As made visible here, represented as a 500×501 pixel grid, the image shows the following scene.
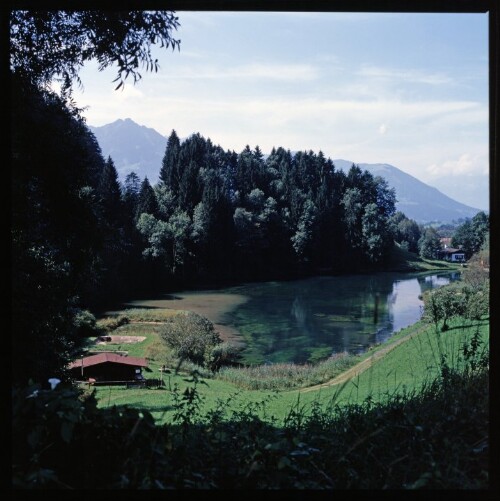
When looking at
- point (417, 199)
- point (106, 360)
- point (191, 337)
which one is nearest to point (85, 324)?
point (106, 360)

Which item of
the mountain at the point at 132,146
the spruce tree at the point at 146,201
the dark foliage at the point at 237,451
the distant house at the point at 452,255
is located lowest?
the dark foliage at the point at 237,451

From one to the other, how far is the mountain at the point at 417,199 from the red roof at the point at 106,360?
2.04 metres

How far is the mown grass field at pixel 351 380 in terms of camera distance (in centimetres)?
390

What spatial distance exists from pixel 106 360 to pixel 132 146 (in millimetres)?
1507

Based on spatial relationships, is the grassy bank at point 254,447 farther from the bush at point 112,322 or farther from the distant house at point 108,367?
the bush at point 112,322

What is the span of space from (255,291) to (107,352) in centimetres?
118

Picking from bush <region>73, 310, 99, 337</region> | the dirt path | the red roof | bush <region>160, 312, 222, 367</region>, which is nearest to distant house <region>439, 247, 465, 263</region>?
the dirt path

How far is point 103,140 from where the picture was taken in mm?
4094

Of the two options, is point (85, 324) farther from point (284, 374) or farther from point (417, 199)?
point (417, 199)

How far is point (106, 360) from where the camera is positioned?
13.2ft

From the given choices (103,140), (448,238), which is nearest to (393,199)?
(448,238)

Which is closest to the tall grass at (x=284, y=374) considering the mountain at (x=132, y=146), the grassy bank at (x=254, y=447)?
the grassy bank at (x=254, y=447)

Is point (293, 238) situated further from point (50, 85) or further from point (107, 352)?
point (50, 85)

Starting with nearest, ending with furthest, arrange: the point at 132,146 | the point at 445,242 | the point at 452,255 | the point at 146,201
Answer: the point at 132,146
the point at 146,201
the point at 452,255
the point at 445,242
